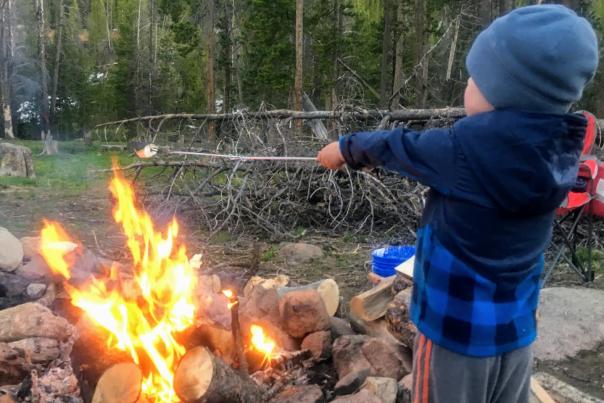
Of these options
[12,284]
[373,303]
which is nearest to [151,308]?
[373,303]

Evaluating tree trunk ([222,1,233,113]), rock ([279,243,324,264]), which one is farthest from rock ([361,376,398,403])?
tree trunk ([222,1,233,113])

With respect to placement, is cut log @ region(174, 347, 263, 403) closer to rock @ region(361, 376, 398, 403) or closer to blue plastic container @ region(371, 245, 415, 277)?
rock @ region(361, 376, 398, 403)

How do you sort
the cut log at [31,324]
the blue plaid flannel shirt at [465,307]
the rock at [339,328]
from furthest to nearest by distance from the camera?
the rock at [339,328] < the cut log at [31,324] < the blue plaid flannel shirt at [465,307]

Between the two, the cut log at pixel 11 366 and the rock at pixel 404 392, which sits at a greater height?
the cut log at pixel 11 366

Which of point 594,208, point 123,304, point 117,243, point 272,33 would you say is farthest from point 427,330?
point 272,33

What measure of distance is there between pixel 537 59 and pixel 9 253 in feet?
12.8

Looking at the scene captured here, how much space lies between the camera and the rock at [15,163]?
13.2 meters

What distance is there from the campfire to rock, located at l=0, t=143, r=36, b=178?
34.7 feet

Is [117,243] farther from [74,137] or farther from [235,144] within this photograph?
[74,137]

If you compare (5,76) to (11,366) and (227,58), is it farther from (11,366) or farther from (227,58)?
(11,366)

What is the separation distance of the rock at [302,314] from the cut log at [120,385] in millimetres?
984

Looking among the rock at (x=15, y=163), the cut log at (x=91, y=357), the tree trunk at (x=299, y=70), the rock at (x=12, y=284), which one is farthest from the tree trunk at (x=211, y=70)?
the cut log at (x=91, y=357)

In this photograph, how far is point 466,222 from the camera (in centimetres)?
166

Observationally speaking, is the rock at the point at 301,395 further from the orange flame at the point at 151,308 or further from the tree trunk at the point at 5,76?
Answer: the tree trunk at the point at 5,76
